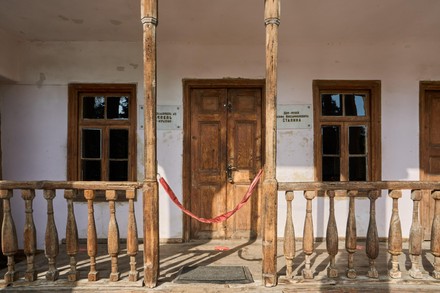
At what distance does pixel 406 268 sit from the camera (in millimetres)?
3600

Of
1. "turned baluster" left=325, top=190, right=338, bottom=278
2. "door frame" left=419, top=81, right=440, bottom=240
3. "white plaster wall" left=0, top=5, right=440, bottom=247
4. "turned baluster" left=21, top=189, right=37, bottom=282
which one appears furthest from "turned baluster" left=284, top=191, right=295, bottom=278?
"door frame" left=419, top=81, right=440, bottom=240

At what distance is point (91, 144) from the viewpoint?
5000 millimetres

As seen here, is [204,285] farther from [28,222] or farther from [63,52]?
[63,52]

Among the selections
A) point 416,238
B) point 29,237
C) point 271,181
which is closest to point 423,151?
point 416,238

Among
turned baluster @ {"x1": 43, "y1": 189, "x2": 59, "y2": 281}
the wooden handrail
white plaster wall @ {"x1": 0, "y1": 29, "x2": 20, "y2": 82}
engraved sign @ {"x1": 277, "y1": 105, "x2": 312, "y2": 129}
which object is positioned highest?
white plaster wall @ {"x1": 0, "y1": 29, "x2": 20, "y2": 82}

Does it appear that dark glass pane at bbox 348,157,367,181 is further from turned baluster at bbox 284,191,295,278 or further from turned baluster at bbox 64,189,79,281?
turned baluster at bbox 64,189,79,281

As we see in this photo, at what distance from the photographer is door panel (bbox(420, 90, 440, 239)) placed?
16.1 ft

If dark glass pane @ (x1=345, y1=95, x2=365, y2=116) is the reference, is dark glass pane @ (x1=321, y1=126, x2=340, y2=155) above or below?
below

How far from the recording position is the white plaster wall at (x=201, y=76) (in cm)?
488

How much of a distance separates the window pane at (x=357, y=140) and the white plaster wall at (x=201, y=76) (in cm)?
30

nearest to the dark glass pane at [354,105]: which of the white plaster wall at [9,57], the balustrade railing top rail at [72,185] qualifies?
the balustrade railing top rail at [72,185]

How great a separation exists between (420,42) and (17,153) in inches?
259

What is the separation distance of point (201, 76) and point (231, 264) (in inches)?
110

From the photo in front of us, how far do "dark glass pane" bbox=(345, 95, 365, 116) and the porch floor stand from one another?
6.66 feet
